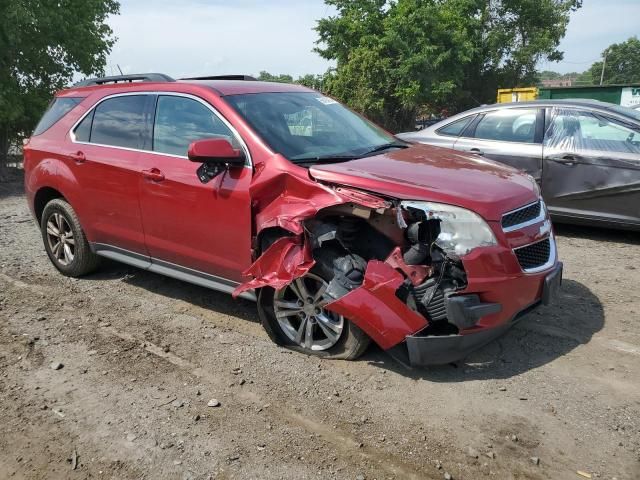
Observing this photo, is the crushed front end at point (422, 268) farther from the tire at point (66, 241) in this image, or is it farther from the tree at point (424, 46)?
the tree at point (424, 46)

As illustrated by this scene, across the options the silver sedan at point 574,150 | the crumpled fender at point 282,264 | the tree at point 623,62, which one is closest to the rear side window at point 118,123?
the crumpled fender at point 282,264

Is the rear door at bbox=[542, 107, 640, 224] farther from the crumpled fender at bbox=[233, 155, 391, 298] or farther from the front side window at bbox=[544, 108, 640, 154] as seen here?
the crumpled fender at bbox=[233, 155, 391, 298]

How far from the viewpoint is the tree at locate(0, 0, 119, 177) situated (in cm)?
1120

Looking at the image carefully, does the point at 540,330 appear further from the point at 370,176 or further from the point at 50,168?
the point at 50,168

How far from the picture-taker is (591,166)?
6.29m

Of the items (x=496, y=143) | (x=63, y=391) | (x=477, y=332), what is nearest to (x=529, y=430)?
(x=477, y=332)

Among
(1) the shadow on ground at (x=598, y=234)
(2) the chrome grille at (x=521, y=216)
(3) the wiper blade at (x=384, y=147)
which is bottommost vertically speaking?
(1) the shadow on ground at (x=598, y=234)

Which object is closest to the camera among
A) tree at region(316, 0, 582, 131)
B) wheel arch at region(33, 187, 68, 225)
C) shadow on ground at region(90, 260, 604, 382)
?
shadow on ground at region(90, 260, 604, 382)

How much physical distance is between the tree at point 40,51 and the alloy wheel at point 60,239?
686 cm

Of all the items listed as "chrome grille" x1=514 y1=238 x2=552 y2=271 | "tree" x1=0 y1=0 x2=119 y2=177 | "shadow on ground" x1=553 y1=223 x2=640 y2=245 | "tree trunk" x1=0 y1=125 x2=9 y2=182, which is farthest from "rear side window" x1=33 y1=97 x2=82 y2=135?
"tree trunk" x1=0 y1=125 x2=9 y2=182

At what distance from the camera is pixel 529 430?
3.02 metres

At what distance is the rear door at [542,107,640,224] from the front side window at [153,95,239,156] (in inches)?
164

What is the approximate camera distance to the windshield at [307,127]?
4.02 metres

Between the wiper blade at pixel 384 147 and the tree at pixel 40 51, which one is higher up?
the tree at pixel 40 51
